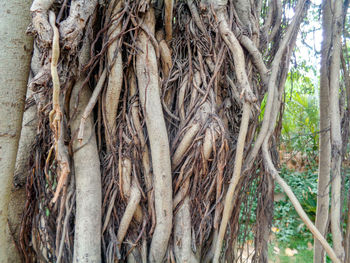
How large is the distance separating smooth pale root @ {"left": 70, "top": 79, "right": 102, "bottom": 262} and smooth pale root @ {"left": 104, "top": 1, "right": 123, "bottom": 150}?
0.06 meters

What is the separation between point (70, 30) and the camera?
0.79 m

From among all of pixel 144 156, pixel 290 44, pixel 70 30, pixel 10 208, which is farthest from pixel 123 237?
pixel 290 44

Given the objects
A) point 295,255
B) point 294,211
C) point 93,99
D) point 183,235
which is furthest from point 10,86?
point 294,211

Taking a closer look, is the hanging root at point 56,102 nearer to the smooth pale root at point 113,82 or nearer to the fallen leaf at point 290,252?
the smooth pale root at point 113,82

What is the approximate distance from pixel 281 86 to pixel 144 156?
0.62 meters

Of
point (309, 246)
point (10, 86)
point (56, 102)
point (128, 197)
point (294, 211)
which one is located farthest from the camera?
point (294, 211)

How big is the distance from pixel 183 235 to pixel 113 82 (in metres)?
0.59

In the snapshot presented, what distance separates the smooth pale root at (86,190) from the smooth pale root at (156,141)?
20 cm

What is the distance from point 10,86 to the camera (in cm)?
88

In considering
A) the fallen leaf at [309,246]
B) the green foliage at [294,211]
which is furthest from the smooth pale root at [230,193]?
the fallen leaf at [309,246]

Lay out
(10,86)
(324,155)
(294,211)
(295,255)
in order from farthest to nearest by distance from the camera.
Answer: (294,211)
(295,255)
(324,155)
(10,86)

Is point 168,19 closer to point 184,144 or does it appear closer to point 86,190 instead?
point 184,144

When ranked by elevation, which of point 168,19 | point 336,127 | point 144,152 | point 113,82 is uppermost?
point 168,19

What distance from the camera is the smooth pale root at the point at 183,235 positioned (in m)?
0.95
